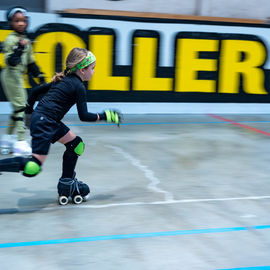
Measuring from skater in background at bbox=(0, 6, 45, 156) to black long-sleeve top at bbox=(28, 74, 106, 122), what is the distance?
217 centimetres

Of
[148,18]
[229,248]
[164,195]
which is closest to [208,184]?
[164,195]

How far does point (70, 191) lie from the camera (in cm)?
447

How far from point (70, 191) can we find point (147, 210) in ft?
2.74

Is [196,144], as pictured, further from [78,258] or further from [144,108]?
[78,258]

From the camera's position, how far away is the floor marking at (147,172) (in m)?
4.97

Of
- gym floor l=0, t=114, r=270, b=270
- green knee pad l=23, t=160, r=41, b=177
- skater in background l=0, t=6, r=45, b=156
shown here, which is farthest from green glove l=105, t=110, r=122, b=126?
skater in background l=0, t=6, r=45, b=156

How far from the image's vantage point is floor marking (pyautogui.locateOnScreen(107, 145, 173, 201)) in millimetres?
4968

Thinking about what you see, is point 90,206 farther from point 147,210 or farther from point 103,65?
point 103,65

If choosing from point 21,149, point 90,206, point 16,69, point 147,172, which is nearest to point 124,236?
point 90,206

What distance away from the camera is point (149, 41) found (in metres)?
10.3

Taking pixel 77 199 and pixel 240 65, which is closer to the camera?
pixel 77 199

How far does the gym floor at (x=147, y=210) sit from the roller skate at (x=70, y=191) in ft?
0.32

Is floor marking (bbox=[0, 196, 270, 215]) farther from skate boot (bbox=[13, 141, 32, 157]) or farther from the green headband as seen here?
skate boot (bbox=[13, 141, 32, 157])

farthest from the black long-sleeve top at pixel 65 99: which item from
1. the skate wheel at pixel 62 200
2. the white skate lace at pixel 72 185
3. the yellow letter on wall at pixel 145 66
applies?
the yellow letter on wall at pixel 145 66
